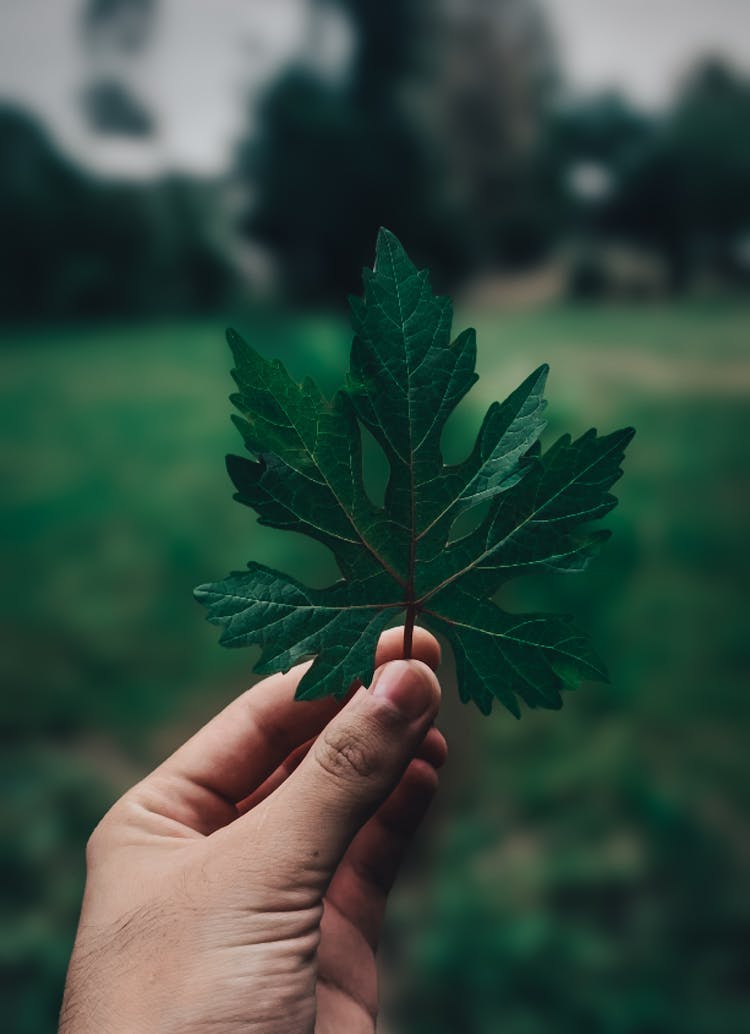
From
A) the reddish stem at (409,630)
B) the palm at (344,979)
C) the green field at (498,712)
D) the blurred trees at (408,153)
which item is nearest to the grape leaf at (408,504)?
the reddish stem at (409,630)

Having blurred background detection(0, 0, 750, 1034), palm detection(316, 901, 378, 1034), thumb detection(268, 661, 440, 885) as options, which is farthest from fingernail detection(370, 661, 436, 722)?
blurred background detection(0, 0, 750, 1034)

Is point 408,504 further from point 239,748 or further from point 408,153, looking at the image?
point 408,153

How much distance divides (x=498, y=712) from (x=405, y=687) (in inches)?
74.0

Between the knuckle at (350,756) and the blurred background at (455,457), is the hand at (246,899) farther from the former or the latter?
the blurred background at (455,457)

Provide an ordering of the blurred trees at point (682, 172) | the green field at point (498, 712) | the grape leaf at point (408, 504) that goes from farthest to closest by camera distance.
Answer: the blurred trees at point (682, 172) < the green field at point (498, 712) < the grape leaf at point (408, 504)

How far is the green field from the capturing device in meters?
2.22

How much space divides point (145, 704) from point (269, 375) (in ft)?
6.74

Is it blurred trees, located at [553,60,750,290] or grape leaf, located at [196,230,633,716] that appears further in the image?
blurred trees, located at [553,60,750,290]

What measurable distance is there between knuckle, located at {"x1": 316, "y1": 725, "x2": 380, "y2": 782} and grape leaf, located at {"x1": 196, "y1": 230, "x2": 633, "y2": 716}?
55mm

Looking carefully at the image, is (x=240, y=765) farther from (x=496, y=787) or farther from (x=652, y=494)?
(x=652, y=494)

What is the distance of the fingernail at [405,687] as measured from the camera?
84 cm

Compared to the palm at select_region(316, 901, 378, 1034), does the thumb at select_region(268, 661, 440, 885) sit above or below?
above

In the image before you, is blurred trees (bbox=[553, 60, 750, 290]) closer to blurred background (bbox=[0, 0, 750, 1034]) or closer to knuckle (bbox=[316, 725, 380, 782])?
blurred background (bbox=[0, 0, 750, 1034])

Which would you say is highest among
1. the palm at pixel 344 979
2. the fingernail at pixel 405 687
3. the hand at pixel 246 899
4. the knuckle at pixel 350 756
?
the fingernail at pixel 405 687
